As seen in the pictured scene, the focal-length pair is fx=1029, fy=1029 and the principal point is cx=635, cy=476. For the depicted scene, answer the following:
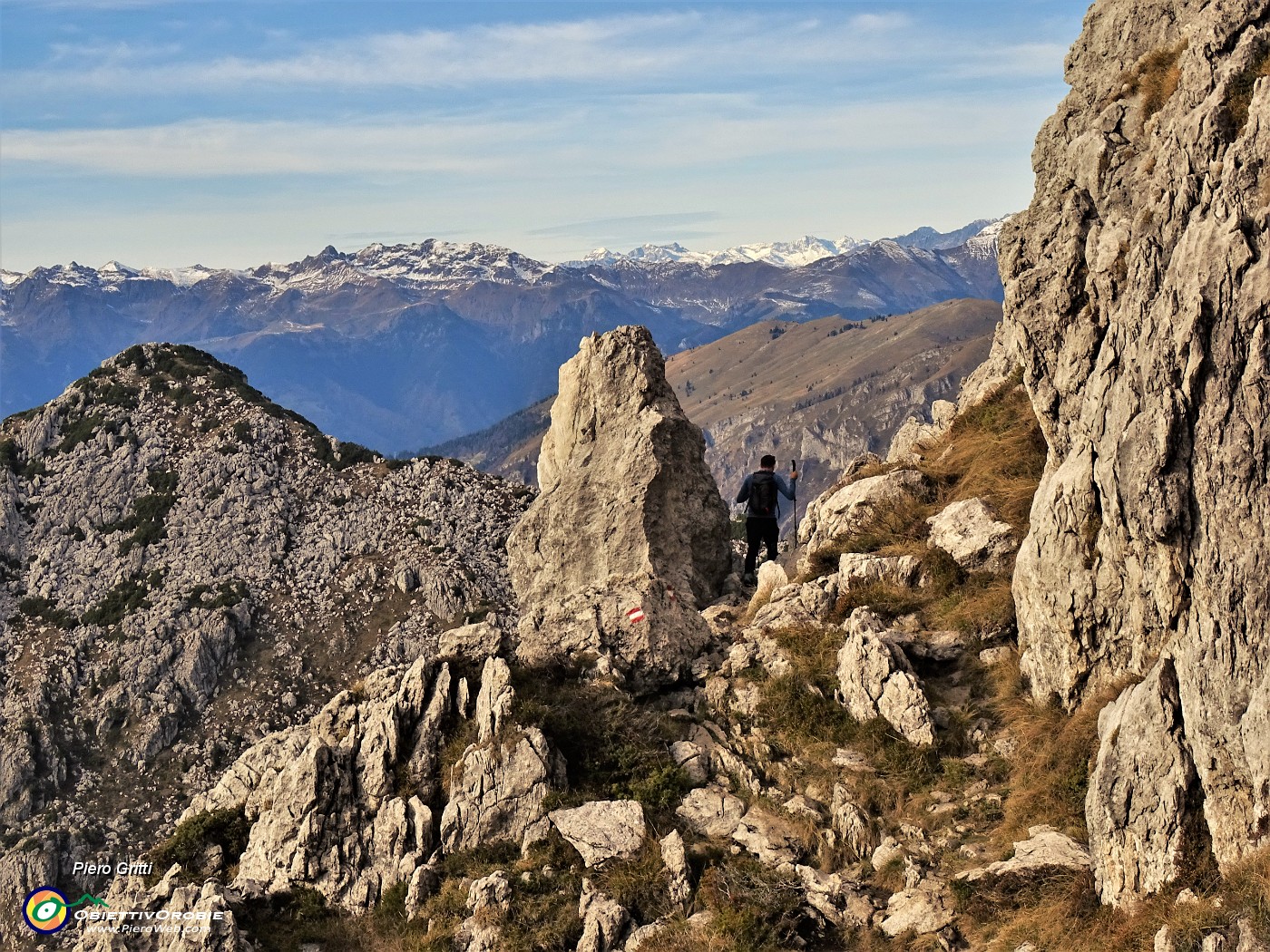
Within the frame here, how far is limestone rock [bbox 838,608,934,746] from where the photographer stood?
18656mm

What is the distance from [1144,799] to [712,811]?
751cm

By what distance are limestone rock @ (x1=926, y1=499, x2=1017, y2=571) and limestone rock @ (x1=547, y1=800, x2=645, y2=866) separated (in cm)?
924

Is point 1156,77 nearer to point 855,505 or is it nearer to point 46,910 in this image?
point 855,505

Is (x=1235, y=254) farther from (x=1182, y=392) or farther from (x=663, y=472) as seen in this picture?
(x=663, y=472)

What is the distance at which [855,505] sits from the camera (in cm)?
2703

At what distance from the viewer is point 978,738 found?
18.1 m

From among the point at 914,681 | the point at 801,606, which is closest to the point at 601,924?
the point at 914,681

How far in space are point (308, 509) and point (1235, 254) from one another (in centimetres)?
9397

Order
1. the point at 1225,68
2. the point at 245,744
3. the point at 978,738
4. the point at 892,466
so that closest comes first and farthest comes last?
the point at 1225,68
the point at 978,738
the point at 892,466
the point at 245,744

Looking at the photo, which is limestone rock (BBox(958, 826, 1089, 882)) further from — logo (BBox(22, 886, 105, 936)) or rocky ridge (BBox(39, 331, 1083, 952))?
logo (BBox(22, 886, 105, 936))

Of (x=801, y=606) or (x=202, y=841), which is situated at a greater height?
(x=801, y=606)

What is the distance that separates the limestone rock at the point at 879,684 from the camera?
18.7 m

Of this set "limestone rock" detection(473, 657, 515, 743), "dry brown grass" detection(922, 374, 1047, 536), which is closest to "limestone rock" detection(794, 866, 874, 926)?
→ "limestone rock" detection(473, 657, 515, 743)

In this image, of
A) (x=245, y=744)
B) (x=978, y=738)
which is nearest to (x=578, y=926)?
(x=978, y=738)
